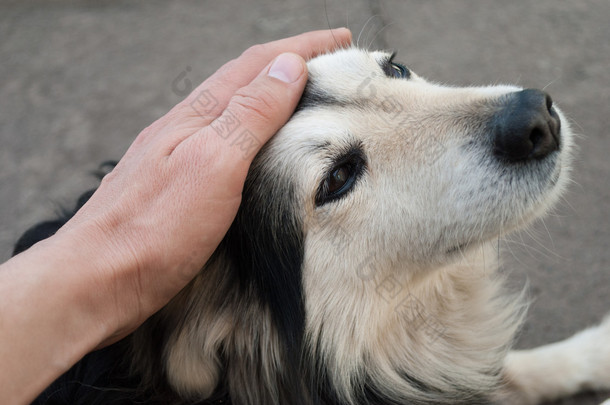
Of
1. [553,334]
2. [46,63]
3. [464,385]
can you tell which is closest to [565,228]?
[553,334]

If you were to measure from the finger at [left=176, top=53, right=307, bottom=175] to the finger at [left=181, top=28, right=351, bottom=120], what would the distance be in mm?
169

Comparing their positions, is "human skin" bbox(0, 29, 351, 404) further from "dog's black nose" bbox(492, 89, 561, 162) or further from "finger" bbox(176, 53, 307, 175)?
"dog's black nose" bbox(492, 89, 561, 162)

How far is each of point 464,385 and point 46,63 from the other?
147 inches

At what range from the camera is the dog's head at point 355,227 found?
1.60 metres

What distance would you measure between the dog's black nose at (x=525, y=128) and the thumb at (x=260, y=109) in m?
0.63

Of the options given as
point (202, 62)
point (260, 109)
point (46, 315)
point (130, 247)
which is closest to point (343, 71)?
point (260, 109)

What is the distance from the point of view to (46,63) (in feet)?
13.4

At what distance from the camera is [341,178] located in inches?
65.9

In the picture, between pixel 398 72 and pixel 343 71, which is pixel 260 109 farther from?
pixel 398 72

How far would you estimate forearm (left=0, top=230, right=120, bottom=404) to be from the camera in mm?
1299

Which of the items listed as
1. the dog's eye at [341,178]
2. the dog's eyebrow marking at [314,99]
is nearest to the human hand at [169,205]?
the dog's eyebrow marking at [314,99]

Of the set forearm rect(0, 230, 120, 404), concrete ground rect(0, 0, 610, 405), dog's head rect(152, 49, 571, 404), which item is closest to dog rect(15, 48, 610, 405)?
dog's head rect(152, 49, 571, 404)

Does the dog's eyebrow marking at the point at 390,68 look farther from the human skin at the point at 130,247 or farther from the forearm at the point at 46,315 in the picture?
the forearm at the point at 46,315

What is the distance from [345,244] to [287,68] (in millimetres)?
586
